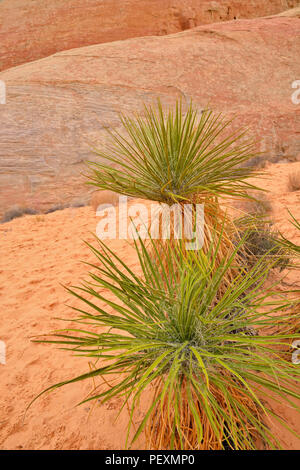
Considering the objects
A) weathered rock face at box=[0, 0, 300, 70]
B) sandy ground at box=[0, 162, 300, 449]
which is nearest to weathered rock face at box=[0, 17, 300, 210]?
sandy ground at box=[0, 162, 300, 449]

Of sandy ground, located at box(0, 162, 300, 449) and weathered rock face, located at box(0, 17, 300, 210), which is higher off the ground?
weathered rock face, located at box(0, 17, 300, 210)

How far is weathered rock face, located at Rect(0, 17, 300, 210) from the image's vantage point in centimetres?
573

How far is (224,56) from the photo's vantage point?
7406 millimetres

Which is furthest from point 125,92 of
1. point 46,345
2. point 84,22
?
point 84,22

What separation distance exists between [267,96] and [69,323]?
7101 millimetres

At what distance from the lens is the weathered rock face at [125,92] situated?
18.8 feet

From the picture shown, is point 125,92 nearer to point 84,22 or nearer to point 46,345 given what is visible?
point 46,345

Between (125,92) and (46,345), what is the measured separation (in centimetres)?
568

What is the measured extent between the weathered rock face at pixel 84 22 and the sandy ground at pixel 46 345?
8763 mm

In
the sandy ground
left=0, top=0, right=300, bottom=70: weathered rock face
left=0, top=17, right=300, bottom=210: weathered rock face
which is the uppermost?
left=0, top=0, right=300, bottom=70: weathered rock face

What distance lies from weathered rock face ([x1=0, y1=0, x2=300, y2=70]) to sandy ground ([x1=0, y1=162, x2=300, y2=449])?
8763 millimetres

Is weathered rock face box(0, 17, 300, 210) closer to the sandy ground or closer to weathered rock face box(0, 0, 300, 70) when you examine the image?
the sandy ground

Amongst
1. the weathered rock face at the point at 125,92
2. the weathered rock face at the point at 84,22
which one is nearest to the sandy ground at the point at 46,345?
the weathered rock face at the point at 125,92
